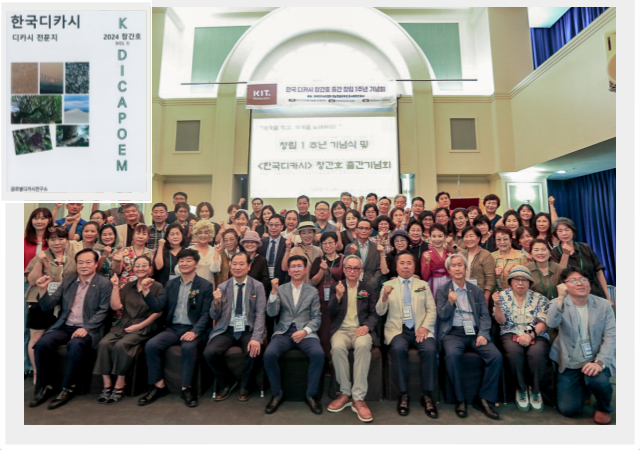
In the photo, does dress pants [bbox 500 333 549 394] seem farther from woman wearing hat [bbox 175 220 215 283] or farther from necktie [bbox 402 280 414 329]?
woman wearing hat [bbox 175 220 215 283]

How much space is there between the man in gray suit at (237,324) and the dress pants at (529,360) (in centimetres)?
203

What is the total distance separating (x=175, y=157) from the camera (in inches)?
341

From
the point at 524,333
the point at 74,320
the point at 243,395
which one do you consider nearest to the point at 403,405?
the point at 524,333

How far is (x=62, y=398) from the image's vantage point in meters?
2.92

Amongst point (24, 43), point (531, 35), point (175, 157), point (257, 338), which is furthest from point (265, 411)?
point (531, 35)

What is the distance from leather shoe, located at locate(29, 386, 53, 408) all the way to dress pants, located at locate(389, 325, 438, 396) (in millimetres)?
2859

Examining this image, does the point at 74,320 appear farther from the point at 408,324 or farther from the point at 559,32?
the point at 559,32

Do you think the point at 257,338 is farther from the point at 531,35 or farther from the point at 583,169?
the point at 531,35

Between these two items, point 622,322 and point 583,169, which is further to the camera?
point 583,169

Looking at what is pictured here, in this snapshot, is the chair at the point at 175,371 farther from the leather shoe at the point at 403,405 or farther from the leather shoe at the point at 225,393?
the leather shoe at the point at 403,405

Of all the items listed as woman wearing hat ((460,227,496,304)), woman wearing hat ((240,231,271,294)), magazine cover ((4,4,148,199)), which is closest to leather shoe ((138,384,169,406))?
woman wearing hat ((240,231,271,294))

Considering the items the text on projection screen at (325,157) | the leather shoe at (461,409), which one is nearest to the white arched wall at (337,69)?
the text on projection screen at (325,157)

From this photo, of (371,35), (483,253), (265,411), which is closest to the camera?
(265,411)

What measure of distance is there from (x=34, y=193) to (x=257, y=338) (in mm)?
1907
